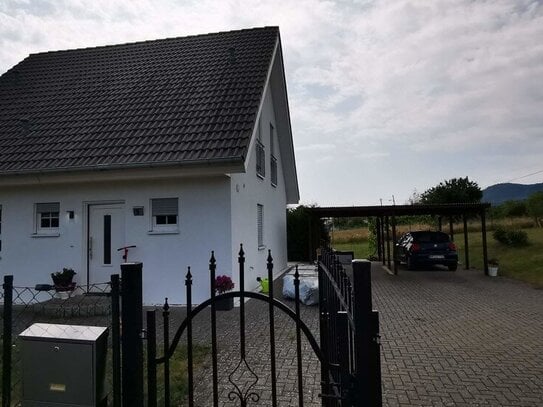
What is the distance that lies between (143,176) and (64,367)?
717cm

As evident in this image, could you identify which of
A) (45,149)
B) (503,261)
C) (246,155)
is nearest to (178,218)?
(246,155)

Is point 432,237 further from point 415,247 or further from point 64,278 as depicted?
point 64,278

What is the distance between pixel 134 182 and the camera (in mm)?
9484

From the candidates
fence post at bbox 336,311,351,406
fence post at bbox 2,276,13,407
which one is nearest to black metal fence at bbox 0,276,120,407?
fence post at bbox 2,276,13,407

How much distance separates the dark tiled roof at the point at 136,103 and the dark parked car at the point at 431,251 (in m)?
9.99

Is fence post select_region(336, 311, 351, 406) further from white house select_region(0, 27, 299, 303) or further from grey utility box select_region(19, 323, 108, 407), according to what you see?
white house select_region(0, 27, 299, 303)

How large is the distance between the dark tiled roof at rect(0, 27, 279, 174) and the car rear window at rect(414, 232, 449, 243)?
33.9 feet

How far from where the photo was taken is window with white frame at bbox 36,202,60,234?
9.96 meters

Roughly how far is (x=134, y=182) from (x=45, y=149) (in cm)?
274

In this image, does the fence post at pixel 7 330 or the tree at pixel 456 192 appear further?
the tree at pixel 456 192

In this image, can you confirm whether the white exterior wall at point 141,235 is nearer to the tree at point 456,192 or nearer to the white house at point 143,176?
the white house at point 143,176

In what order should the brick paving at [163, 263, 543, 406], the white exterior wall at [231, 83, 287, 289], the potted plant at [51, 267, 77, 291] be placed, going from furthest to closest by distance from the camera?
the white exterior wall at [231, 83, 287, 289]
the potted plant at [51, 267, 77, 291]
the brick paving at [163, 263, 543, 406]

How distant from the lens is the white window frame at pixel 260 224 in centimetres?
1229

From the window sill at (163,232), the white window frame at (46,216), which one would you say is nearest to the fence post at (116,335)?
the window sill at (163,232)
